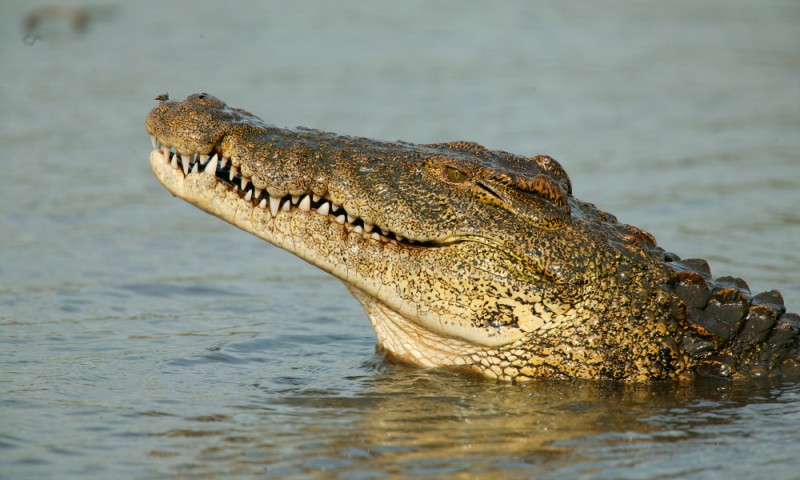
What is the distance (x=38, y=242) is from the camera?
8680 millimetres

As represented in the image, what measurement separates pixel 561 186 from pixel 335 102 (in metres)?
8.60

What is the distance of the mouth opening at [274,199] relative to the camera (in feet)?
17.6

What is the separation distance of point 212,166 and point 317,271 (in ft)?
10.4

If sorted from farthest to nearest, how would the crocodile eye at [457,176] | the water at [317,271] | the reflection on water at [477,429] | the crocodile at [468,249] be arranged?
1. the crocodile eye at [457,176]
2. the crocodile at [468,249]
3. the water at [317,271]
4. the reflection on water at [477,429]

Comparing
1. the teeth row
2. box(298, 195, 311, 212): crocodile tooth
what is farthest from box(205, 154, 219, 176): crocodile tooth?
box(298, 195, 311, 212): crocodile tooth

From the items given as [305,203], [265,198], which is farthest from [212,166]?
[305,203]

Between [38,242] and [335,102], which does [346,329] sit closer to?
[38,242]

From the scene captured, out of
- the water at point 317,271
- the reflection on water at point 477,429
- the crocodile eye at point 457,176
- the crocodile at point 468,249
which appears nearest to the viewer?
the reflection on water at point 477,429

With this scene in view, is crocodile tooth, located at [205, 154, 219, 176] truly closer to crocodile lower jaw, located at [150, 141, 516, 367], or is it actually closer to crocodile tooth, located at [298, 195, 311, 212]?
crocodile lower jaw, located at [150, 141, 516, 367]

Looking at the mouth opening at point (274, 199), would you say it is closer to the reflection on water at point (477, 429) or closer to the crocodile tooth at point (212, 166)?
the crocodile tooth at point (212, 166)

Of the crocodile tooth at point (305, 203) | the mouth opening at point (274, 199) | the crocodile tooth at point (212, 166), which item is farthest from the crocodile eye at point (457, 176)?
the crocodile tooth at point (212, 166)

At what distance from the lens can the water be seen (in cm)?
468

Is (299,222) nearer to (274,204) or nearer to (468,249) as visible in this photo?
(274,204)

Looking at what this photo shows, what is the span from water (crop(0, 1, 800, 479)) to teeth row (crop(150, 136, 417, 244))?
2.92 ft
